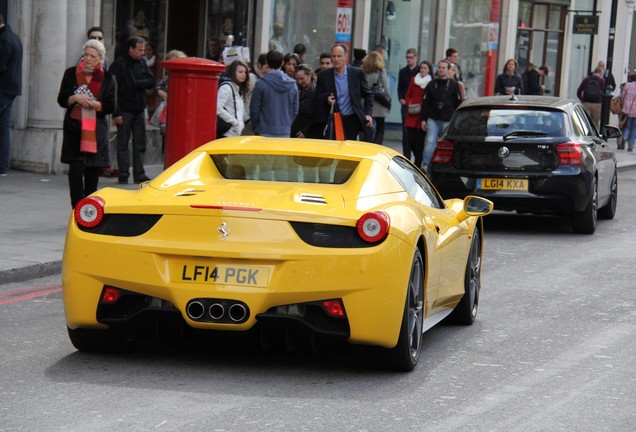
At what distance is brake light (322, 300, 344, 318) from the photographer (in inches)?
266

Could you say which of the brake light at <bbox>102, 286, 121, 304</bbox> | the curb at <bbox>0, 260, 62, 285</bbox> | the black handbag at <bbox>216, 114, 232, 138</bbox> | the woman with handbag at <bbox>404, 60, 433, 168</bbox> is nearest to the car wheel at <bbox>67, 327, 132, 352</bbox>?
the brake light at <bbox>102, 286, 121, 304</bbox>

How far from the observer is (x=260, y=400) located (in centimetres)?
642

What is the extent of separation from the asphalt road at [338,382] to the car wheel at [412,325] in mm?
88

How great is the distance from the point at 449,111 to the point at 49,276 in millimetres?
10318

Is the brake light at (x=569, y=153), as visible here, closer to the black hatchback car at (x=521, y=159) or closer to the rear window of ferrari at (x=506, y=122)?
the black hatchback car at (x=521, y=159)

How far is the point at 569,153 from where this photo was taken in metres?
14.7

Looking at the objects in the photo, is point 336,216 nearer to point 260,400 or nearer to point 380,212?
point 380,212

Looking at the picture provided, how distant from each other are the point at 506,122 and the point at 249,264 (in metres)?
8.55

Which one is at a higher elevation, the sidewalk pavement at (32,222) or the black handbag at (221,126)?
the black handbag at (221,126)

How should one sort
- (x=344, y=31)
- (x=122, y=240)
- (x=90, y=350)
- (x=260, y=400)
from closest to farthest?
(x=260, y=400) < (x=122, y=240) < (x=90, y=350) < (x=344, y=31)

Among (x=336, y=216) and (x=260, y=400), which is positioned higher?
(x=336, y=216)

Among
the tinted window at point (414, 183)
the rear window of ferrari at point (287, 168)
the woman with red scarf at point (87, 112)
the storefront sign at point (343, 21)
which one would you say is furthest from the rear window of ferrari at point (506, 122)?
the rear window of ferrari at point (287, 168)

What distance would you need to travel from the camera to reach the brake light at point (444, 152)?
48.9 ft

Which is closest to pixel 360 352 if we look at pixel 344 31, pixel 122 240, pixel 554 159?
pixel 122 240
